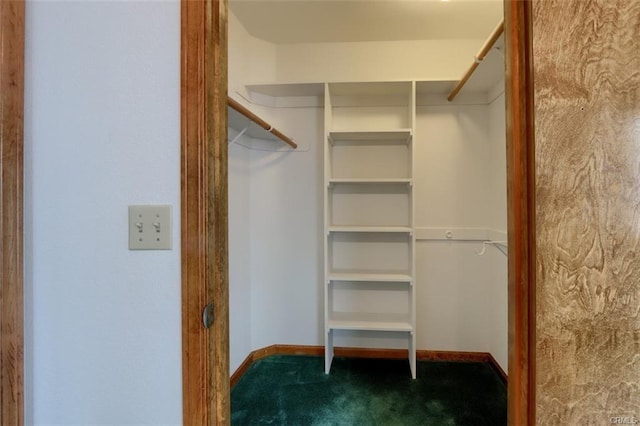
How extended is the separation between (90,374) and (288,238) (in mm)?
1765

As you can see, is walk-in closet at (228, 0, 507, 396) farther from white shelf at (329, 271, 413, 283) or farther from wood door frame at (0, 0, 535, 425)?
wood door frame at (0, 0, 535, 425)

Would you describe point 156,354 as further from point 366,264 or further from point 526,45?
point 366,264

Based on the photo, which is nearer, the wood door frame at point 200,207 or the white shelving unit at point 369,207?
the wood door frame at point 200,207

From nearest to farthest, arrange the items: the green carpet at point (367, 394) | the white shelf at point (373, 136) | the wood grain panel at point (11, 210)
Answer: the wood grain panel at point (11, 210) < the green carpet at point (367, 394) < the white shelf at point (373, 136)

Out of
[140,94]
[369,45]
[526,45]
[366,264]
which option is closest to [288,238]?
[366,264]

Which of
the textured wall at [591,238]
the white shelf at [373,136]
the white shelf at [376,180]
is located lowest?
the textured wall at [591,238]

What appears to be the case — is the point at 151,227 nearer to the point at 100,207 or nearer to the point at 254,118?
the point at 100,207

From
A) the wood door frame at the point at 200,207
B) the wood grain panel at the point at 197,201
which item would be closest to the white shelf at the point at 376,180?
the wood door frame at the point at 200,207

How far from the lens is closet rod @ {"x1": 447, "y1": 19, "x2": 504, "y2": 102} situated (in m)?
1.46

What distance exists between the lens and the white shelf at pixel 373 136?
2.20 m

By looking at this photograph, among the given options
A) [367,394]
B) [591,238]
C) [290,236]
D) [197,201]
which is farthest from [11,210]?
[367,394]

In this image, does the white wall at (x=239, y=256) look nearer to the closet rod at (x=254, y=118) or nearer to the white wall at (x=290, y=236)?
the white wall at (x=290, y=236)

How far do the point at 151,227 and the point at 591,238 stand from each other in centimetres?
111

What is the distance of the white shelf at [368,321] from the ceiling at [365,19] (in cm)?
209
